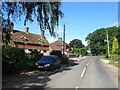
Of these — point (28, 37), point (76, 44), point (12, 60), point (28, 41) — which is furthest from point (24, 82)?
point (76, 44)

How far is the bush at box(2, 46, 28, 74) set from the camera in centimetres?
2253

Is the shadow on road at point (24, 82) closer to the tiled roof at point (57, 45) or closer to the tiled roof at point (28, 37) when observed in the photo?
the tiled roof at point (28, 37)

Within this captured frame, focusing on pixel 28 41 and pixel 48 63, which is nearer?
pixel 48 63

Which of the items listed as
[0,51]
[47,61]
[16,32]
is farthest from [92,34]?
[0,51]

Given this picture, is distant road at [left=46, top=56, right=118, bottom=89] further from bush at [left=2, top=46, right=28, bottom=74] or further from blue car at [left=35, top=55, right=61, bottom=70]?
blue car at [left=35, top=55, right=61, bottom=70]

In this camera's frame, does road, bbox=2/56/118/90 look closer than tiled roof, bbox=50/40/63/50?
Yes

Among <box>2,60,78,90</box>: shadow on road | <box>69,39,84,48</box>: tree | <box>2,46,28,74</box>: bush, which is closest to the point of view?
<box>2,60,78,90</box>: shadow on road

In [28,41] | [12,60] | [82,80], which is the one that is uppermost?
[28,41]

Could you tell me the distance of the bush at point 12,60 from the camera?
22.5 m

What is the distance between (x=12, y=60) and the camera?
77.7 feet

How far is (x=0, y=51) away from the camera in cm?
2139

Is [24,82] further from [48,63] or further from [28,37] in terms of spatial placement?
[28,37]

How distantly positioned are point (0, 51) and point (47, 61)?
9.75 meters

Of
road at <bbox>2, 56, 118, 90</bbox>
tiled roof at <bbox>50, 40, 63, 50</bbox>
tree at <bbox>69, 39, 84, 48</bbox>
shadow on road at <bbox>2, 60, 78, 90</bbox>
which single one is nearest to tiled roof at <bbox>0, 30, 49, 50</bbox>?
tiled roof at <bbox>50, 40, 63, 50</bbox>
